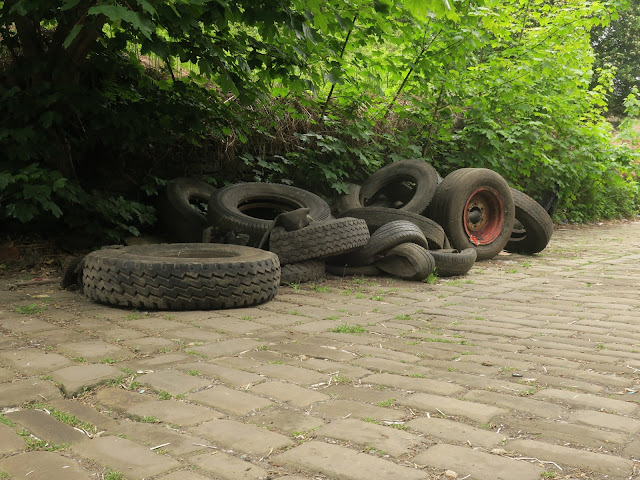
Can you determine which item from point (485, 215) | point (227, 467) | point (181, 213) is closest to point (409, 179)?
point (485, 215)

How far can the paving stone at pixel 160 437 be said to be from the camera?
2088mm

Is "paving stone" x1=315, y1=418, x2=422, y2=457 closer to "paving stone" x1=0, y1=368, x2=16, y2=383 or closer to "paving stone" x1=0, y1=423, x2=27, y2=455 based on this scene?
"paving stone" x1=0, y1=423, x2=27, y2=455

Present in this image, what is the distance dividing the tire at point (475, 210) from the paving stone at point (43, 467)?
6433 millimetres

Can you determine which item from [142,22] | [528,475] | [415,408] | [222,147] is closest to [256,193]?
[222,147]

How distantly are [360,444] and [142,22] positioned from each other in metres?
2.89

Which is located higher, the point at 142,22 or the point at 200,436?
the point at 142,22

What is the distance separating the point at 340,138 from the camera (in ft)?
30.3

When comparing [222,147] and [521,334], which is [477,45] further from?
[521,334]

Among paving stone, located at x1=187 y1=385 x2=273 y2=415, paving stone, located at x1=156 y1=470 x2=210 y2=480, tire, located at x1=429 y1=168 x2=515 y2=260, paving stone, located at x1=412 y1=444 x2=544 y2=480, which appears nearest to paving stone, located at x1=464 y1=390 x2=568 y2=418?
paving stone, located at x1=412 y1=444 x2=544 y2=480

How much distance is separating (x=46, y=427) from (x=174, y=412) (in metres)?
0.46

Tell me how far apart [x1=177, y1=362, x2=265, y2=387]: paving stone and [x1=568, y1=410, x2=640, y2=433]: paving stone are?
4.44ft

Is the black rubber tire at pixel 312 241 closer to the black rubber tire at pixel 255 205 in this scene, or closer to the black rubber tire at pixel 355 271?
the black rubber tire at pixel 355 271

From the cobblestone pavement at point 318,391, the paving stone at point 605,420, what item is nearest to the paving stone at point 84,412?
the cobblestone pavement at point 318,391

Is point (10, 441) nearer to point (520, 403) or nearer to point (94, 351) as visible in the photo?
point (94, 351)
